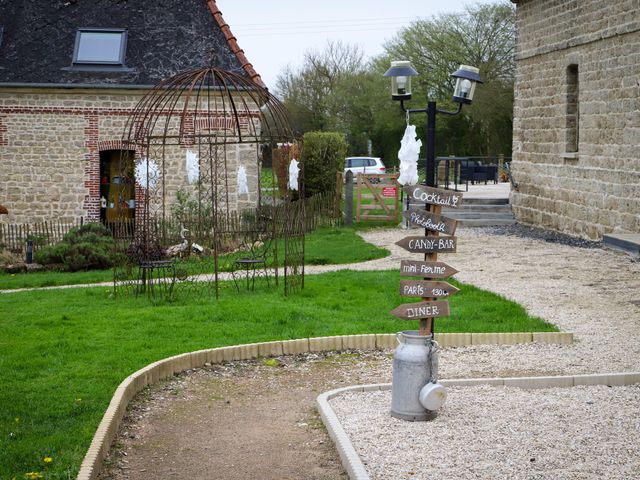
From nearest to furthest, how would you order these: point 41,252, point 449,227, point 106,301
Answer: point 449,227 → point 106,301 → point 41,252

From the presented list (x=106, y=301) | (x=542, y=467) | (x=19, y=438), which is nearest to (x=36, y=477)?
(x=19, y=438)

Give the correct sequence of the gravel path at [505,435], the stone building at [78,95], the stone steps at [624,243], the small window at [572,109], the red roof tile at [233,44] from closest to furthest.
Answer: the gravel path at [505,435], the stone steps at [624,243], the small window at [572,109], the stone building at [78,95], the red roof tile at [233,44]

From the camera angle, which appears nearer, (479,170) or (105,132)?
(105,132)

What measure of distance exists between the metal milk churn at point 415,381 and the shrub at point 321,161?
18.9m

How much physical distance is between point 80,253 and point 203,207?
3466 mm

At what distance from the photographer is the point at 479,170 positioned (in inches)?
1188

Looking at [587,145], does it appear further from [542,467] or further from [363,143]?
[363,143]

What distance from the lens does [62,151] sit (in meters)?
22.1

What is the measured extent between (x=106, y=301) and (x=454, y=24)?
Result: 108 feet

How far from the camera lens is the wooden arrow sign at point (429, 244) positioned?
6.93 m

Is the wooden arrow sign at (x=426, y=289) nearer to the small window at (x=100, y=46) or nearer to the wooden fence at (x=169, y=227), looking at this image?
the wooden fence at (x=169, y=227)

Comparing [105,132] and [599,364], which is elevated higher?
[105,132]

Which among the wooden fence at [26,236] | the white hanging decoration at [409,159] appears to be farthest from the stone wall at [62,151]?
the white hanging decoration at [409,159]

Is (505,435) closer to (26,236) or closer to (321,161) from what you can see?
(26,236)
